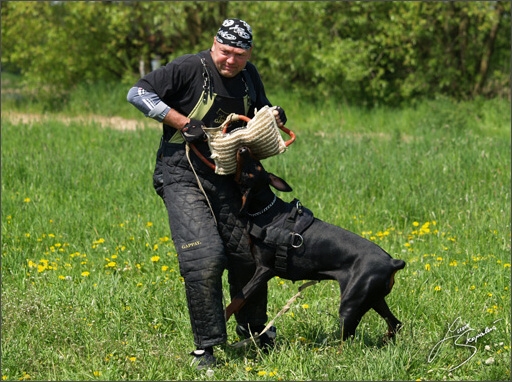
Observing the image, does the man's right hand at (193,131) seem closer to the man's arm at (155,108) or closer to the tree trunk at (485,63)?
the man's arm at (155,108)

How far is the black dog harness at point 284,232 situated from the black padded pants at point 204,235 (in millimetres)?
129

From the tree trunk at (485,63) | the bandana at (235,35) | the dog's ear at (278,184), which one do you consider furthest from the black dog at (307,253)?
the tree trunk at (485,63)

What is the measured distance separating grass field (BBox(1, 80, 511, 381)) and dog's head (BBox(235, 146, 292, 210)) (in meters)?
0.91

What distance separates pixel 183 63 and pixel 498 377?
2.45m

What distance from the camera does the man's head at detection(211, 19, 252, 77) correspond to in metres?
4.76

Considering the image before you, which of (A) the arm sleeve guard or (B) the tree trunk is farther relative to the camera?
(B) the tree trunk

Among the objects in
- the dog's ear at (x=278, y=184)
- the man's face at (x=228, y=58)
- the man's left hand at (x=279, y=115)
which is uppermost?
the man's face at (x=228, y=58)

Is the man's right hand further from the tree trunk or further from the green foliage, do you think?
the tree trunk

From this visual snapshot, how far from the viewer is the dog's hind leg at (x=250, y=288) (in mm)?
4859

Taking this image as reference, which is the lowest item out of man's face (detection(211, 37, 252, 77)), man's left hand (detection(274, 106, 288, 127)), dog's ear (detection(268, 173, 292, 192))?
dog's ear (detection(268, 173, 292, 192))

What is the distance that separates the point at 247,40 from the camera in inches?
189

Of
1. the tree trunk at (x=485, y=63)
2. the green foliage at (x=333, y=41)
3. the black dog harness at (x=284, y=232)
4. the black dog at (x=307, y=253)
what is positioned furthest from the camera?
the tree trunk at (x=485, y=63)

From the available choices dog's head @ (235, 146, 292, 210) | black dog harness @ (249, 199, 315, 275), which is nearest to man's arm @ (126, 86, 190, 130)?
dog's head @ (235, 146, 292, 210)

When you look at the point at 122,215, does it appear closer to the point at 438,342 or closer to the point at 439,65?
the point at 438,342
